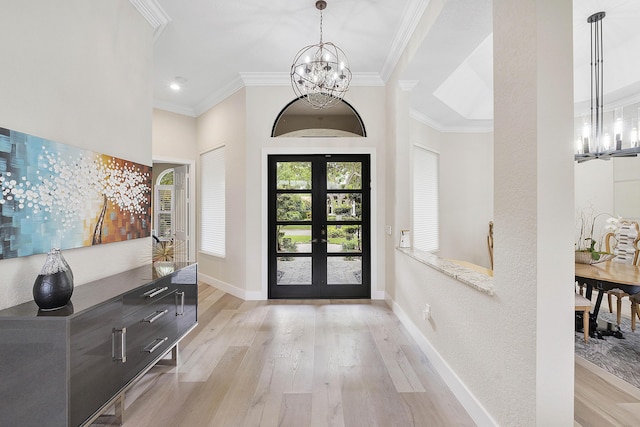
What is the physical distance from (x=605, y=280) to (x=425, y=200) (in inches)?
107

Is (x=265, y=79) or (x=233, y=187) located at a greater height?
(x=265, y=79)

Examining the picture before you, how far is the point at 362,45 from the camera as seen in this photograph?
334cm

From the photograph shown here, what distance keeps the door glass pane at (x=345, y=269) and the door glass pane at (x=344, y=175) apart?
106 cm

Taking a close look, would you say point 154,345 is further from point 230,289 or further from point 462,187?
point 462,187

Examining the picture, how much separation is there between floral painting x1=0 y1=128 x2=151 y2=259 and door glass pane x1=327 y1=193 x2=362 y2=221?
246 cm

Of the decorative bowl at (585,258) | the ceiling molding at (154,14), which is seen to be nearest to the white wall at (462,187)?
the decorative bowl at (585,258)

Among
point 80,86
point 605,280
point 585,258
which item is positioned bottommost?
point 605,280

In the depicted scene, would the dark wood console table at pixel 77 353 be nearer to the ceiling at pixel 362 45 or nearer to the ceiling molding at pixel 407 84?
the ceiling at pixel 362 45

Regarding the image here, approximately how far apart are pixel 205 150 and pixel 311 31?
9.12ft

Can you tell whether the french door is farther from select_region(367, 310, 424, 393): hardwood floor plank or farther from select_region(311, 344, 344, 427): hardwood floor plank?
select_region(311, 344, 344, 427): hardwood floor plank

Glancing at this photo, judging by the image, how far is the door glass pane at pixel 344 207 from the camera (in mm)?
4168

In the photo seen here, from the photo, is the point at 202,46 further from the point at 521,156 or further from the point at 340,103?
the point at 521,156

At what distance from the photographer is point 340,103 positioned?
413 centimetres

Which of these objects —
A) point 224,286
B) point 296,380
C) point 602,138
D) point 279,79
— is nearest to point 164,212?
point 224,286
